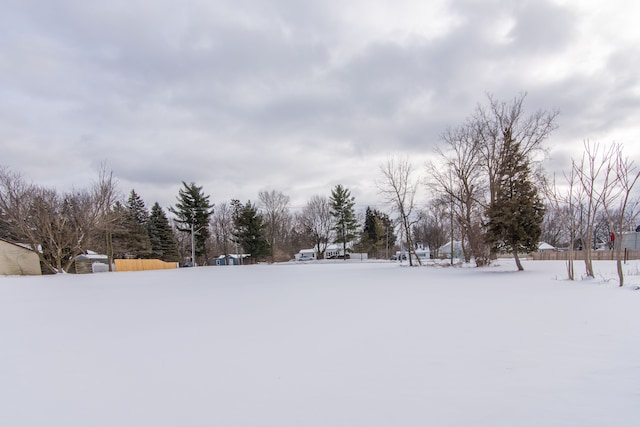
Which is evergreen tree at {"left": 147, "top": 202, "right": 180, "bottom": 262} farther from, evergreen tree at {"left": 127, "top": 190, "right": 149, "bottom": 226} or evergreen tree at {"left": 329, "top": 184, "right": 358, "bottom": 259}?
evergreen tree at {"left": 329, "top": 184, "right": 358, "bottom": 259}

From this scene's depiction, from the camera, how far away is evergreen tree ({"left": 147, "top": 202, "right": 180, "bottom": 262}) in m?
48.2

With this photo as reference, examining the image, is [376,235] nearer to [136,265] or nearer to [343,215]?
[343,215]

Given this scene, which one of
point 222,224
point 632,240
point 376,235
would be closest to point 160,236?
point 222,224

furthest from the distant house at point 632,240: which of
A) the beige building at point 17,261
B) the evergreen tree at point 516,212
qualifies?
the beige building at point 17,261

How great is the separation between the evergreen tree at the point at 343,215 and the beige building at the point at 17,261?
1535 inches

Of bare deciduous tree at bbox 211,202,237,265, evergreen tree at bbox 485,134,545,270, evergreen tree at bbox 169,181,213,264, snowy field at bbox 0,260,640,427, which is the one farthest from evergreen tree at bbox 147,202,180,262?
snowy field at bbox 0,260,640,427

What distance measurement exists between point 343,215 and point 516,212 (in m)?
39.2

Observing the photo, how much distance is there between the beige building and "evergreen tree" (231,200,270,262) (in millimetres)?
27275

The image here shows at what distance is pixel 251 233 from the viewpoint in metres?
51.6

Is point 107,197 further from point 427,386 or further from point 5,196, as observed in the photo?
point 427,386

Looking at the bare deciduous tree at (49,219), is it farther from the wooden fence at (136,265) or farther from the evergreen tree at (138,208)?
the evergreen tree at (138,208)

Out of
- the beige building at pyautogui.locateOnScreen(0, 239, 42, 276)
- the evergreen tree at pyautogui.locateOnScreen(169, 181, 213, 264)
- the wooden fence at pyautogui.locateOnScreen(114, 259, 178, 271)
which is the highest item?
the evergreen tree at pyautogui.locateOnScreen(169, 181, 213, 264)

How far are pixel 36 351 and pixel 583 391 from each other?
257 inches

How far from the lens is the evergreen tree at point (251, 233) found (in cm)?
5153
